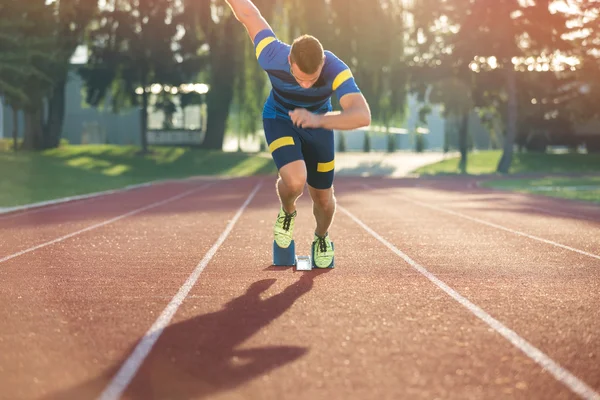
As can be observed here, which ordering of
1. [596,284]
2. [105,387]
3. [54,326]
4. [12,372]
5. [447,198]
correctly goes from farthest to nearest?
[447,198]
[596,284]
[54,326]
[12,372]
[105,387]

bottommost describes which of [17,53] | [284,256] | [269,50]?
[284,256]

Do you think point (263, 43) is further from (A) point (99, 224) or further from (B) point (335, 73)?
(A) point (99, 224)

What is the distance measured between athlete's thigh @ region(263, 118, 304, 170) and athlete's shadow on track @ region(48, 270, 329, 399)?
1.78 metres

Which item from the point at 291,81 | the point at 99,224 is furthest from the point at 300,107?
the point at 99,224

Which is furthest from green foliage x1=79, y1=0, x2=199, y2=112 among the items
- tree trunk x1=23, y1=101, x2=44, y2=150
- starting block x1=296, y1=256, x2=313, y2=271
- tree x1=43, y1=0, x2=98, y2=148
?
starting block x1=296, y1=256, x2=313, y2=271

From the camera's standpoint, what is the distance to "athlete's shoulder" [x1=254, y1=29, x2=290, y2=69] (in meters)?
7.92

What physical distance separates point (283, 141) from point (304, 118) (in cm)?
190

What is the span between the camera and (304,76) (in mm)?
7434

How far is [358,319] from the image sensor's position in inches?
254

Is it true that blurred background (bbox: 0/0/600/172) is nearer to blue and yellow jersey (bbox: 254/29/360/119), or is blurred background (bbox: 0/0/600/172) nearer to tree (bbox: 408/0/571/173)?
tree (bbox: 408/0/571/173)

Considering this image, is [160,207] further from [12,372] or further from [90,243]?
[12,372]

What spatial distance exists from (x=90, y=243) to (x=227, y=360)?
23.8 feet

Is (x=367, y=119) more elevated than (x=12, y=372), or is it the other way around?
(x=367, y=119)

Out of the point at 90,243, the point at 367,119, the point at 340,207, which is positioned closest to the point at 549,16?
the point at 340,207
